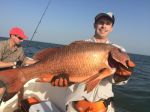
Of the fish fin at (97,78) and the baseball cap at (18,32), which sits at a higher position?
the baseball cap at (18,32)

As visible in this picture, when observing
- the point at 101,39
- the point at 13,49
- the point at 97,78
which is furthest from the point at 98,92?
the point at 13,49

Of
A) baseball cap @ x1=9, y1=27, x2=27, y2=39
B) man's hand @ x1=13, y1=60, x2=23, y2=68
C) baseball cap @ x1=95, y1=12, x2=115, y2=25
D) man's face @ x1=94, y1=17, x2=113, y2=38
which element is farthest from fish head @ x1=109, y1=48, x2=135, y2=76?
baseball cap @ x1=9, y1=27, x2=27, y2=39

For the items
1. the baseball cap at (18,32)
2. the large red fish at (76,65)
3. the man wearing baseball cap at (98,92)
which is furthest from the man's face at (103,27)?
the baseball cap at (18,32)

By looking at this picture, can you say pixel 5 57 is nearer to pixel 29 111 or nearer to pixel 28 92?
pixel 28 92

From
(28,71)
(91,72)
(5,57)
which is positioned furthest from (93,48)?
(5,57)

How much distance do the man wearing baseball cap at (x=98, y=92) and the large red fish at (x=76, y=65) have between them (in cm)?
44

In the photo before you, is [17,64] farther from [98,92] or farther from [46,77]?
[98,92]

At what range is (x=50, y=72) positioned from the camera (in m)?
3.85

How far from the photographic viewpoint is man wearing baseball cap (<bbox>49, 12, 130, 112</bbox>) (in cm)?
427

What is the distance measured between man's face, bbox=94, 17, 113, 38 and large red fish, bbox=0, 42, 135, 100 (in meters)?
0.62

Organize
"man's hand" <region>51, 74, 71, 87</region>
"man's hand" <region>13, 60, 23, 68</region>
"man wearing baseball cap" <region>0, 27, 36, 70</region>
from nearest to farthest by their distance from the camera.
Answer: "man's hand" <region>51, 74, 71, 87</region>
"man's hand" <region>13, 60, 23, 68</region>
"man wearing baseball cap" <region>0, 27, 36, 70</region>

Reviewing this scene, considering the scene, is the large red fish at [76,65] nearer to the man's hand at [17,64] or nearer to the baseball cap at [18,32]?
the man's hand at [17,64]

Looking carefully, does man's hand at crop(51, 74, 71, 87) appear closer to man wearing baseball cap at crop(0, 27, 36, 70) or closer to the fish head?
the fish head

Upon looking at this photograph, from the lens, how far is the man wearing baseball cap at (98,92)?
14.0 feet
